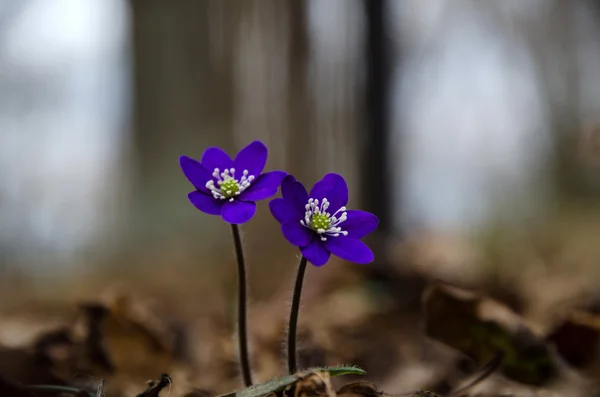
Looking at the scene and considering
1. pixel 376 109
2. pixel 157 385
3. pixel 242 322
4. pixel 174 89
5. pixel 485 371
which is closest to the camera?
pixel 157 385

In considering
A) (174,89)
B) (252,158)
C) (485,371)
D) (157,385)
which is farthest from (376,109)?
(157,385)

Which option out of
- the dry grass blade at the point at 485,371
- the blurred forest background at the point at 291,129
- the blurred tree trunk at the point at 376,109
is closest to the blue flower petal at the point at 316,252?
the dry grass blade at the point at 485,371

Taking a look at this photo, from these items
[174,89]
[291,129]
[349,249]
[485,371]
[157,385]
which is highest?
[174,89]

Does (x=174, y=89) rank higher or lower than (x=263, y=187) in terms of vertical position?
higher

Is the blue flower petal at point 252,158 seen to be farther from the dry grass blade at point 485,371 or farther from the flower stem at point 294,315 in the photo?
the dry grass blade at point 485,371

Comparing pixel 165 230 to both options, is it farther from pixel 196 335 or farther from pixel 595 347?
pixel 595 347

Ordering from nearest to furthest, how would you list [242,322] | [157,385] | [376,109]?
[157,385] < [242,322] < [376,109]

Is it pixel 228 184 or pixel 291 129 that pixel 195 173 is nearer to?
pixel 228 184
